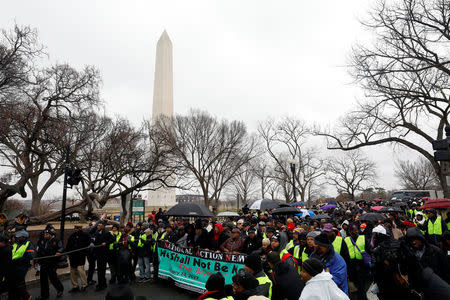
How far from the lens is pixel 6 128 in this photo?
12156 mm

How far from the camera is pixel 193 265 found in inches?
294

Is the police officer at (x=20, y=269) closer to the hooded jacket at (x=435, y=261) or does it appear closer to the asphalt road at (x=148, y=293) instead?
the asphalt road at (x=148, y=293)

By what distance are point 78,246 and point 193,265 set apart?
3763mm

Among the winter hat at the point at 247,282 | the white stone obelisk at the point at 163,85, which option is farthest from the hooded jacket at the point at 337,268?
the white stone obelisk at the point at 163,85

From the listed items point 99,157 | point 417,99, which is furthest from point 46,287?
point 417,99

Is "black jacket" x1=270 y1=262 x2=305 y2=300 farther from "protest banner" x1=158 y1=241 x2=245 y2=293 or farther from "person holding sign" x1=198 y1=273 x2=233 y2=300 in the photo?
"protest banner" x1=158 y1=241 x2=245 y2=293

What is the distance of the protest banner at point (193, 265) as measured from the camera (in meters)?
6.75

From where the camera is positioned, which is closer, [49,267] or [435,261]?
[435,261]

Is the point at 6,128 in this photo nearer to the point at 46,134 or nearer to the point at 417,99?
the point at 46,134

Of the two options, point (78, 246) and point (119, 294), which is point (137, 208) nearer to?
point (78, 246)

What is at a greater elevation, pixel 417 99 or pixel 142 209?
pixel 417 99

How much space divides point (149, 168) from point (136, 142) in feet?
8.29

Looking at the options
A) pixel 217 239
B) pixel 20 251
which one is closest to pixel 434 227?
pixel 217 239

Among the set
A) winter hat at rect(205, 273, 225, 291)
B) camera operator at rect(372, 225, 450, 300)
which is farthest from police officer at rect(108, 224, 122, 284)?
camera operator at rect(372, 225, 450, 300)
